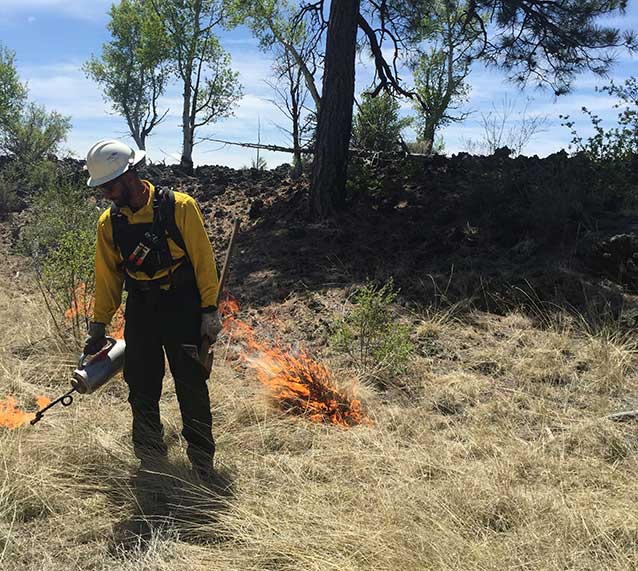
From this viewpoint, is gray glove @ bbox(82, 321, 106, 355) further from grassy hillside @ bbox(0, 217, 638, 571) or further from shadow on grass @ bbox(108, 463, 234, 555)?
shadow on grass @ bbox(108, 463, 234, 555)

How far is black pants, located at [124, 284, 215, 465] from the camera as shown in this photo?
348 centimetres

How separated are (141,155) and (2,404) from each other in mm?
2420

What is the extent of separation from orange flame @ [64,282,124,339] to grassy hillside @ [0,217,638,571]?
0.57 m

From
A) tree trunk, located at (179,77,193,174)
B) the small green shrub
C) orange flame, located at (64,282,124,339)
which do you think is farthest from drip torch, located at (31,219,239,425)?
tree trunk, located at (179,77,193,174)

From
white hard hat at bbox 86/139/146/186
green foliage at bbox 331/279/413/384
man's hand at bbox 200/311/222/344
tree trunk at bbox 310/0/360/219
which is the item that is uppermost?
tree trunk at bbox 310/0/360/219

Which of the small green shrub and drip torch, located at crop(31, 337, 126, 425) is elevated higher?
the small green shrub

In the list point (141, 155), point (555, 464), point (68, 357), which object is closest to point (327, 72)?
point (68, 357)

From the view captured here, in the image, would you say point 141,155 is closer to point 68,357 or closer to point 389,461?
point 389,461

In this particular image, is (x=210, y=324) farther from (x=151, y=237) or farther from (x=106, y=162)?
(x=106, y=162)

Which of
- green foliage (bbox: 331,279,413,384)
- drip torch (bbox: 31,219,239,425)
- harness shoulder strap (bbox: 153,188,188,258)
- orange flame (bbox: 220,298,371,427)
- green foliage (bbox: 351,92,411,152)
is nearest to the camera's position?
harness shoulder strap (bbox: 153,188,188,258)

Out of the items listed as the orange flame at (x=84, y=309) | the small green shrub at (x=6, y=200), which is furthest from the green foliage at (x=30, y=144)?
the orange flame at (x=84, y=309)

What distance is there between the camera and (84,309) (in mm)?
5891

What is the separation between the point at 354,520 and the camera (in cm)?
304

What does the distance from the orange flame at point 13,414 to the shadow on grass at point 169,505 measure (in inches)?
42.0
